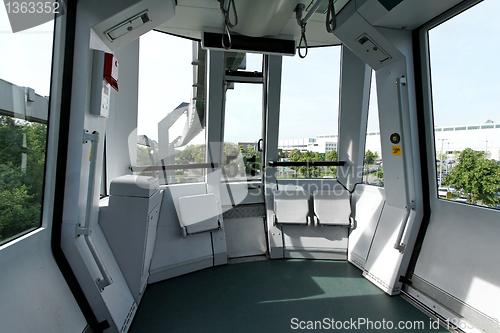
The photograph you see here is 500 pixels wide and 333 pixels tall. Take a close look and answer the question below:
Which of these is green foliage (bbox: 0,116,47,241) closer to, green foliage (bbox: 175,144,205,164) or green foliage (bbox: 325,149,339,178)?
green foliage (bbox: 175,144,205,164)

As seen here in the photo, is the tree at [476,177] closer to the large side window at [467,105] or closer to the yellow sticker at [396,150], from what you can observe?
the large side window at [467,105]

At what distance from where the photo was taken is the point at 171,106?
368cm

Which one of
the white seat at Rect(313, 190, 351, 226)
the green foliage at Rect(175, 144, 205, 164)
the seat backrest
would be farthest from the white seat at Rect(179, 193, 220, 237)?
A: the white seat at Rect(313, 190, 351, 226)

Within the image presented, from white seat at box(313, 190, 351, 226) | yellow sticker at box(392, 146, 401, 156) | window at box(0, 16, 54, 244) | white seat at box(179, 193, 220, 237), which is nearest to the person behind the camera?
window at box(0, 16, 54, 244)

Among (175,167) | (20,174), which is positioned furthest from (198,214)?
A: (20,174)

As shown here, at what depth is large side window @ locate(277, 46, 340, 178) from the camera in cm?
406

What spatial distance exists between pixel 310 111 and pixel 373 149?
1.08m

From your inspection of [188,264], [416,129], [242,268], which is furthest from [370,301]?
[188,264]

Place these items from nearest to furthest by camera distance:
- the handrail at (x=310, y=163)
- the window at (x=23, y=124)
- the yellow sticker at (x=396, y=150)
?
the window at (x=23, y=124) → the yellow sticker at (x=396, y=150) → the handrail at (x=310, y=163)

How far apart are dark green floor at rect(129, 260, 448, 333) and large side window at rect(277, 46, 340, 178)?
1.69 meters

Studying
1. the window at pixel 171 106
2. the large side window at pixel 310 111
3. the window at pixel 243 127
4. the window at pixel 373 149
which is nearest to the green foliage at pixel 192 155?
the window at pixel 171 106

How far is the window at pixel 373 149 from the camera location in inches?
146

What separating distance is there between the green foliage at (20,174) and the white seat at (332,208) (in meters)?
3.14

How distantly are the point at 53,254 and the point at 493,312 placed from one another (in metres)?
3.22
